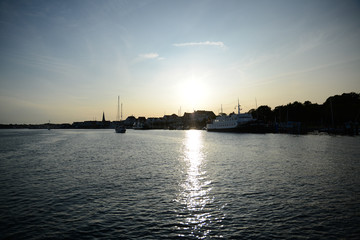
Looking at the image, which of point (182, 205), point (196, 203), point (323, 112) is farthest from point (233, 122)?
point (182, 205)

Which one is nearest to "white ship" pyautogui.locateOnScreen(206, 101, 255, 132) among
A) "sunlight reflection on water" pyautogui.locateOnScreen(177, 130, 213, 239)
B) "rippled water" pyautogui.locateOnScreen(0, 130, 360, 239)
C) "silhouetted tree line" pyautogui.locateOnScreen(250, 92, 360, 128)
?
"silhouetted tree line" pyautogui.locateOnScreen(250, 92, 360, 128)

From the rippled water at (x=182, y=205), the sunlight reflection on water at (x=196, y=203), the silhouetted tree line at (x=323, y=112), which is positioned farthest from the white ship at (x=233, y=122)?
the sunlight reflection on water at (x=196, y=203)

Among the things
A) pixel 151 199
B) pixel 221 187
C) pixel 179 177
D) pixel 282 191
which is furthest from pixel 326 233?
pixel 179 177

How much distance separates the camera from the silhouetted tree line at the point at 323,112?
4107 inches

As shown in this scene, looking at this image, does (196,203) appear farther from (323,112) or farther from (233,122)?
(323,112)

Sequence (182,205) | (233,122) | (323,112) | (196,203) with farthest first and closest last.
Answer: (233,122) < (323,112) < (196,203) < (182,205)

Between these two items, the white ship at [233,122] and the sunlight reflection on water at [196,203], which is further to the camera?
the white ship at [233,122]

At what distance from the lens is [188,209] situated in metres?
11.8

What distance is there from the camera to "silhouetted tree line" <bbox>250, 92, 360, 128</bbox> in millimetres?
104312

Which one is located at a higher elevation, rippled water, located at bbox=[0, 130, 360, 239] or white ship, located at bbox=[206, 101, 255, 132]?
white ship, located at bbox=[206, 101, 255, 132]

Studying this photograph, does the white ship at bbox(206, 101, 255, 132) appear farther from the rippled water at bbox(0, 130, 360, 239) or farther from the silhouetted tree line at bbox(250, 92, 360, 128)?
the rippled water at bbox(0, 130, 360, 239)

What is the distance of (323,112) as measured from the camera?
4739 inches

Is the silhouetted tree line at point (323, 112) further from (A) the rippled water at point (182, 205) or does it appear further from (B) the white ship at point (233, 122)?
(A) the rippled water at point (182, 205)

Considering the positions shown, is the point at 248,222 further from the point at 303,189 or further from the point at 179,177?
the point at 179,177
